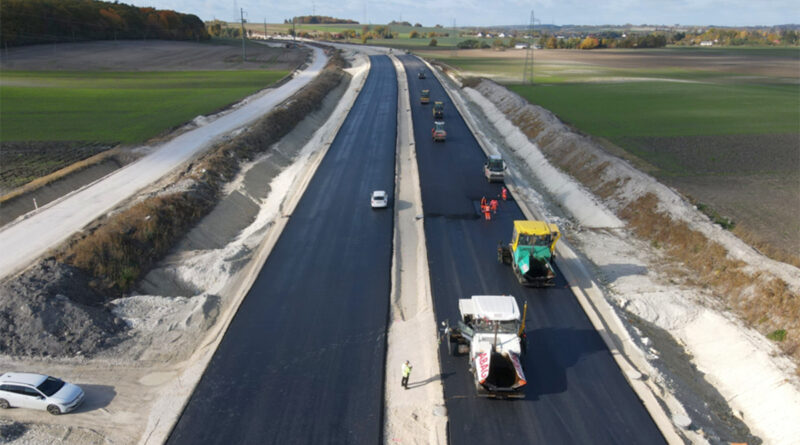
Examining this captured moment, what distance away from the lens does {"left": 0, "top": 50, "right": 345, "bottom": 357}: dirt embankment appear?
2223cm

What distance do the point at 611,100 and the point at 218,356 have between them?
8018 cm

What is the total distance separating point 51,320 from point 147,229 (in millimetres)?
9083

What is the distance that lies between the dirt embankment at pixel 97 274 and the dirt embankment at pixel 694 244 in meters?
25.5

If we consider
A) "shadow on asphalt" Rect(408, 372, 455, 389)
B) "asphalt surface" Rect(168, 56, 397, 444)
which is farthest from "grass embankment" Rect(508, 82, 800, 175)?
"shadow on asphalt" Rect(408, 372, 455, 389)

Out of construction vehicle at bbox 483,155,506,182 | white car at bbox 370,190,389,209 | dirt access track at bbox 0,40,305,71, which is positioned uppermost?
dirt access track at bbox 0,40,305,71

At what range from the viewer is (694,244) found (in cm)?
3114

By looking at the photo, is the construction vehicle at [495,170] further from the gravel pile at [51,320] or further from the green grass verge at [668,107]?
the gravel pile at [51,320]

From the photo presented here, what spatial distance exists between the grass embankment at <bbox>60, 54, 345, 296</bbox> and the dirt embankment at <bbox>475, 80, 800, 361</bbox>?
29.5 m

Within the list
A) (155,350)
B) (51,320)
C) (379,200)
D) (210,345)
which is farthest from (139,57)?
(210,345)

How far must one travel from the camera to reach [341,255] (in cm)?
3069

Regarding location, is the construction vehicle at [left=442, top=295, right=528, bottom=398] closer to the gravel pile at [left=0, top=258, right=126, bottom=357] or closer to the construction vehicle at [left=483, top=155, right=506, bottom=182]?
the gravel pile at [left=0, top=258, right=126, bottom=357]

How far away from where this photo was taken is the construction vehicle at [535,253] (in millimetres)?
26562

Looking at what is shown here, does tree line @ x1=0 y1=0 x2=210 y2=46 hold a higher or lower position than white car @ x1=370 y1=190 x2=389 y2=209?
higher

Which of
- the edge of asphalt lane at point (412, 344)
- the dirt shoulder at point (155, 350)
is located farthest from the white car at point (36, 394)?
the edge of asphalt lane at point (412, 344)
